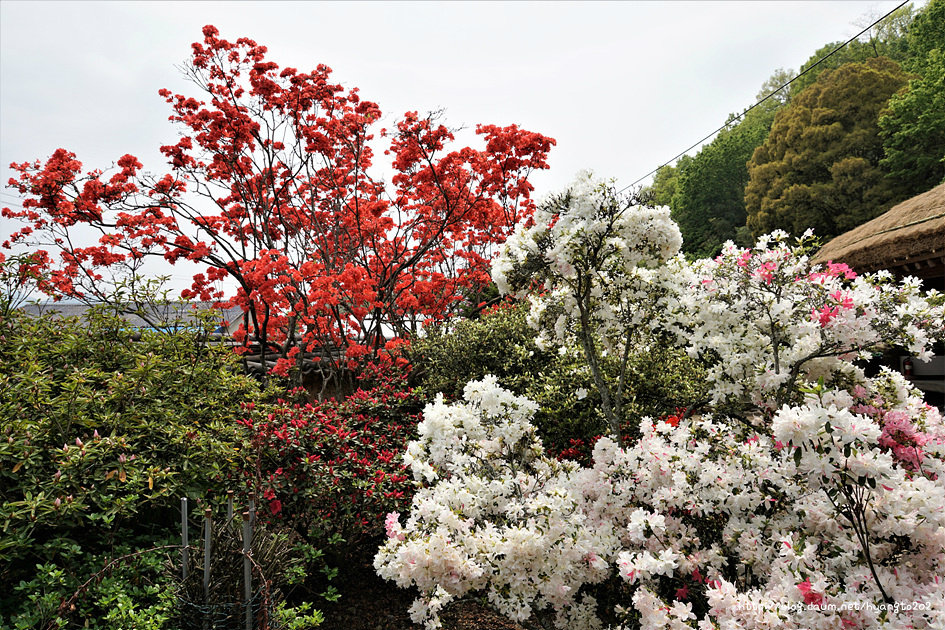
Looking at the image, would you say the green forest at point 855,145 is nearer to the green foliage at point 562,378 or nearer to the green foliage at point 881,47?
the green foliage at point 881,47

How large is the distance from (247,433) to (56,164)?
536 cm

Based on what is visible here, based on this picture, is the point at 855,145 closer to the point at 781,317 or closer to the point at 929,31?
the point at 929,31

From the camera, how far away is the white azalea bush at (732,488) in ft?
6.27

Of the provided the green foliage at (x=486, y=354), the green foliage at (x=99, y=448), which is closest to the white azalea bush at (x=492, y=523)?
the green foliage at (x=99, y=448)

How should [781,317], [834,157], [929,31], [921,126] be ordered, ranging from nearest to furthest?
[781,317] → [921,126] → [929,31] → [834,157]

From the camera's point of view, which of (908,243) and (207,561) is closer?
(207,561)

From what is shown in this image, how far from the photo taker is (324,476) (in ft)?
11.5

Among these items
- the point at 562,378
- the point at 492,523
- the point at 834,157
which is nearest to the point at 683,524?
the point at 492,523

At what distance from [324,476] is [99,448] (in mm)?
1294

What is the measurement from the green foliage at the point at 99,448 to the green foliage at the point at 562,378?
86.4 inches

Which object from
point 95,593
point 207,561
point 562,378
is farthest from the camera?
point 562,378

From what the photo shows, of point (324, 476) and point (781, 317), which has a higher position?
point (324, 476)

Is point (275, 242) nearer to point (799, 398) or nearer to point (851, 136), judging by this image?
point (799, 398)

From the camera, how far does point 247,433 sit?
139 inches
